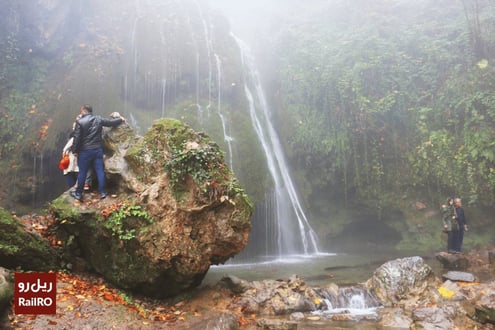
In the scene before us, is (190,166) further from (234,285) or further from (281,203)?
(281,203)

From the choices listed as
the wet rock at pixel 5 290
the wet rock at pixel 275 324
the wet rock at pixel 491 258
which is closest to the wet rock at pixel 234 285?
the wet rock at pixel 275 324

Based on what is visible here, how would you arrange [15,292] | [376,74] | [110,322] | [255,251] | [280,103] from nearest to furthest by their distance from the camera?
[15,292] < [110,322] < [255,251] < [376,74] < [280,103]

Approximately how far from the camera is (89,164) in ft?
21.9

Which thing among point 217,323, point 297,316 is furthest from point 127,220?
point 297,316

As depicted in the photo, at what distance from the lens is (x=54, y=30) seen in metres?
15.5

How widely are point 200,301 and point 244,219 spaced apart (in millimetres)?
1693

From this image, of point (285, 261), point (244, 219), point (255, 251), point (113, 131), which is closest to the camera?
point (244, 219)

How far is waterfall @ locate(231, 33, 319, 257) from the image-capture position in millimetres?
13301

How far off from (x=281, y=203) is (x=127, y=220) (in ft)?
27.9

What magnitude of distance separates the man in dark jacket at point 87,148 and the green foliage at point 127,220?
0.74 meters

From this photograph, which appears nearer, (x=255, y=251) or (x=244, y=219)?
(x=244, y=219)

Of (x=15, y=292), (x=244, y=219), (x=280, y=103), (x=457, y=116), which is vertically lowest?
(x=15, y=292)

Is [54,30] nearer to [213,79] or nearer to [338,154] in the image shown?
[213,79]

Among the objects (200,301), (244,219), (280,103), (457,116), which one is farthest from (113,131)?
(457,116)
